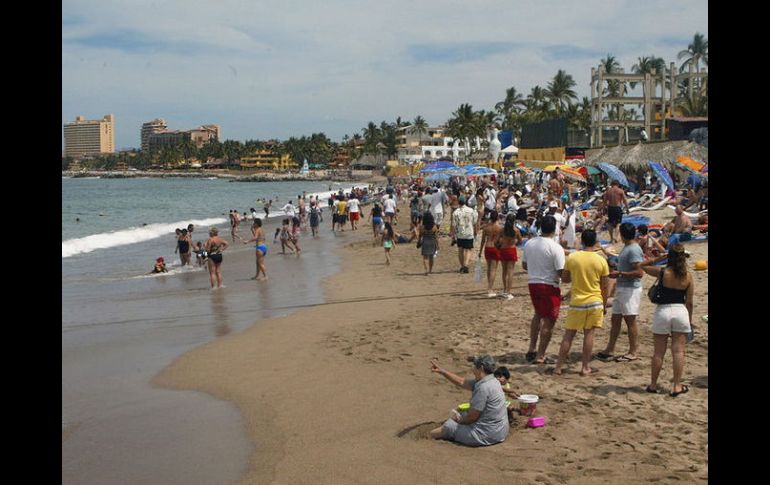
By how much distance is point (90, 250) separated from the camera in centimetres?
2608

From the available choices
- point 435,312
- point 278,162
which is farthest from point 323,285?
point 278,162

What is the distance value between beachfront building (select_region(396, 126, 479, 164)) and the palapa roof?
89088mm

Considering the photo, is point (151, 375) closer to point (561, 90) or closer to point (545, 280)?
point (545, 280)

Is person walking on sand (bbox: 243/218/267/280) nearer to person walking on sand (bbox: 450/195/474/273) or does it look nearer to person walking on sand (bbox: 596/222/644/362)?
person walking on sand (bbox: 450/195/474/273)

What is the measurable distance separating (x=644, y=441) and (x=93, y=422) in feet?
15.8

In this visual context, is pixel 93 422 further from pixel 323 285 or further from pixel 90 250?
pixel 90 250

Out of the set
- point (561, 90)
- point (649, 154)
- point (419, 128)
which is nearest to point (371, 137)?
point (419, 128)

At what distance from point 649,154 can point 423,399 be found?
2223 cm

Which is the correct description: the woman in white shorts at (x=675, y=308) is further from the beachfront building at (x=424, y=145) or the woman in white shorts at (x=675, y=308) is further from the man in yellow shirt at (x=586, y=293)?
the beachfront building at (x=424, y=145)

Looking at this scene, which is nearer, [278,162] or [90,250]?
[90,250]

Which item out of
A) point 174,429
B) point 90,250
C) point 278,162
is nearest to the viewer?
point 174,429

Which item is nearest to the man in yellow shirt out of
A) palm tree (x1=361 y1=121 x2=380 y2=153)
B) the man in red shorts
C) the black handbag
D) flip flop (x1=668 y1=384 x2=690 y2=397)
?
the man in red shorts
